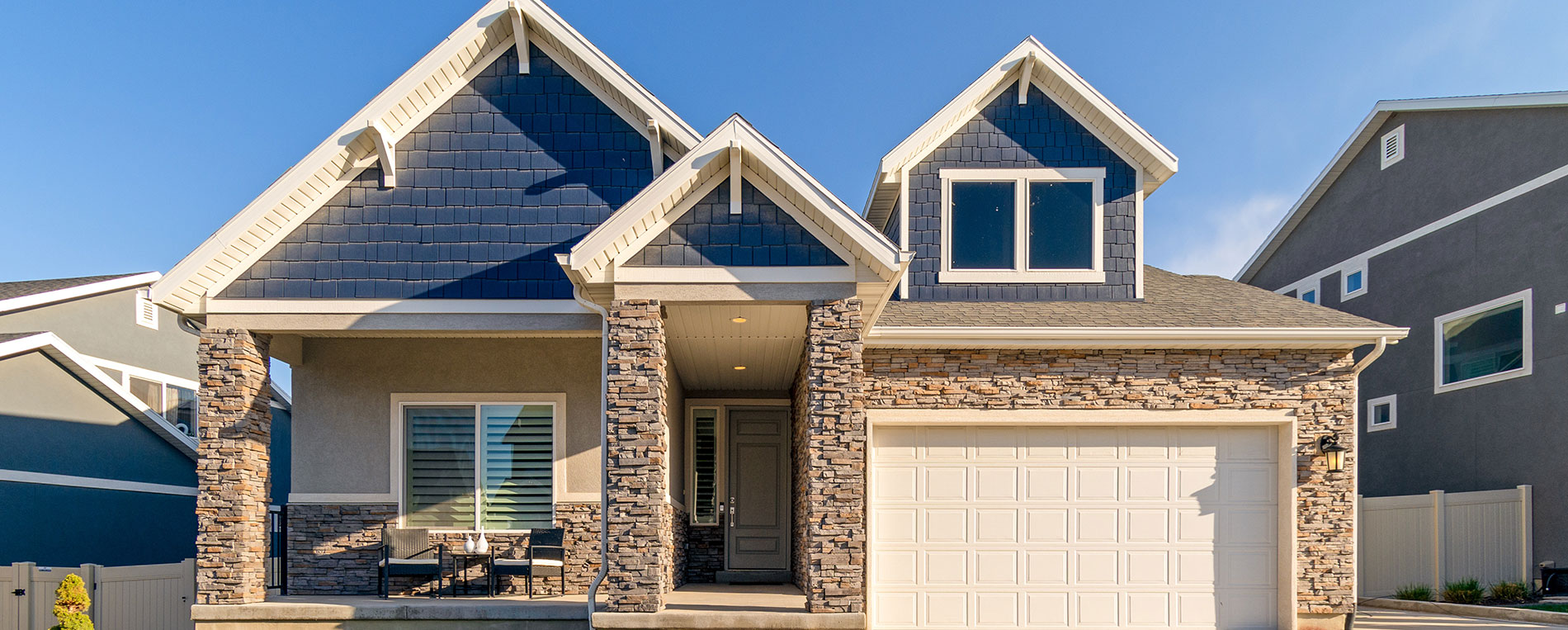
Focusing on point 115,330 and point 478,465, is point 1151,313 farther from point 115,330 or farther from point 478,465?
point 115,330

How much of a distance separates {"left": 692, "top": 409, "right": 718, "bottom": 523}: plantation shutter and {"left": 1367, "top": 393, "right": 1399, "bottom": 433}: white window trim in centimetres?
1099

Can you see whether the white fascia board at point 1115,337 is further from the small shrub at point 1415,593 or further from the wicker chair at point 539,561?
the small shrub at point 1415,593

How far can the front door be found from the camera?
43.8 feet

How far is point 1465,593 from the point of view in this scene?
479 inches

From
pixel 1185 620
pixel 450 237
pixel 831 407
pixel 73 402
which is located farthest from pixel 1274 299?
pixel 73 402

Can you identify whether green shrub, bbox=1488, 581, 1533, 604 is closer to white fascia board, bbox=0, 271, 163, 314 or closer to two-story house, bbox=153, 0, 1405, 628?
two-story house, bbox=153, 0, 1405, 628

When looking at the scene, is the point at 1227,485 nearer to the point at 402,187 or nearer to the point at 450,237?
the point at 450,237

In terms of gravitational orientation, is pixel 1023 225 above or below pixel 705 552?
above

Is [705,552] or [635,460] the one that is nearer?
[635,460]

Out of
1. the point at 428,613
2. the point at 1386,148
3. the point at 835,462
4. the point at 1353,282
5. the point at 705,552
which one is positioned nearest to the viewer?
the point at 835,462

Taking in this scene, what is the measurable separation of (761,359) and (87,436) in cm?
961

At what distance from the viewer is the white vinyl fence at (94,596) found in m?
9.39

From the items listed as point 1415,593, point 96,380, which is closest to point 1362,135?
point 1415,593

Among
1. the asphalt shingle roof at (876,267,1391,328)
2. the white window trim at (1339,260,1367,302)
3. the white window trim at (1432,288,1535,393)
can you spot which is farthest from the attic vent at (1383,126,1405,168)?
the asphalt shingle roof at (876,267,1391,328)
